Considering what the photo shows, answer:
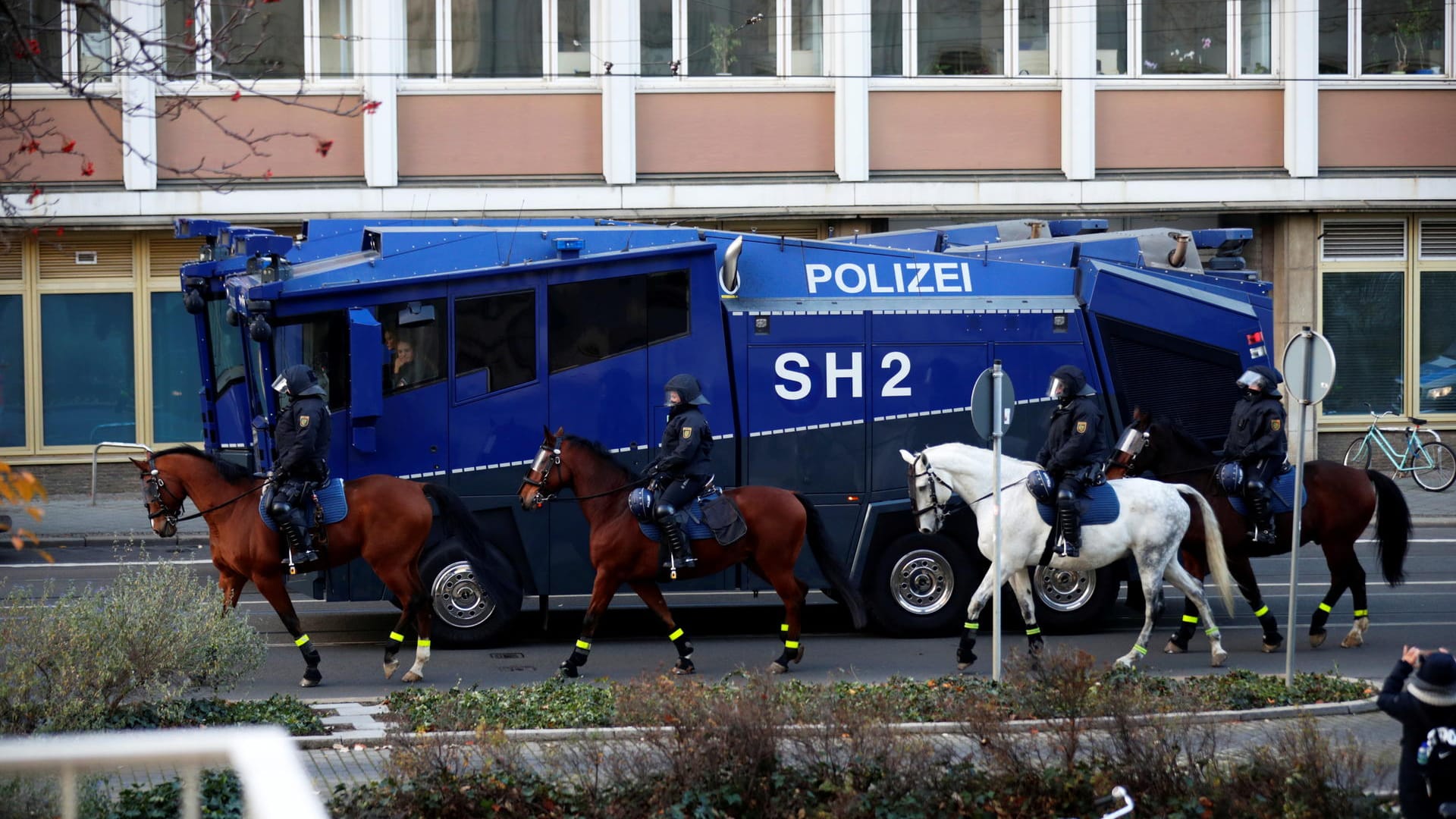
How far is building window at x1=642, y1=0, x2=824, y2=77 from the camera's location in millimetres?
25875

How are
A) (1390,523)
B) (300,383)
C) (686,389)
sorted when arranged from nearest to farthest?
(300,383) < (686,389) < (1390,523)

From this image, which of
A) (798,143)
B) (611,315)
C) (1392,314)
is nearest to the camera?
(611,315)

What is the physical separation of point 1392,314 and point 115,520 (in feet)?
66.4

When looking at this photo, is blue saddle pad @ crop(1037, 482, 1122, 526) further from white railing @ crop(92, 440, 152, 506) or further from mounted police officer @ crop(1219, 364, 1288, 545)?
white railing @ crop(92, 440, 152, 506)

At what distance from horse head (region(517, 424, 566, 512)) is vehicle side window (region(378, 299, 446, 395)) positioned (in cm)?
133

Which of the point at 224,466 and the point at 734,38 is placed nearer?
the point at 224,466

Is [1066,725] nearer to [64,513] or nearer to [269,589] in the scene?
[269,589]

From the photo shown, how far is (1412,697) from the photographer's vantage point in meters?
7.38

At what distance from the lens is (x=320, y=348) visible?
13.2m

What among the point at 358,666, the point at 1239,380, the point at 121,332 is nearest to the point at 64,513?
the point at 121,332

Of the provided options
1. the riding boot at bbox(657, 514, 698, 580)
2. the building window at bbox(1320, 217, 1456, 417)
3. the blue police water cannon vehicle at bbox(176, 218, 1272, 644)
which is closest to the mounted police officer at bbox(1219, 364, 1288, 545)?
the blue police water cannon vehicle at bbox(176, 218, 1272, 644)

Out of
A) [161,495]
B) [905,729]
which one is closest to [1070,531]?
[905,729]

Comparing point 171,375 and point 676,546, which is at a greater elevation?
point 171,375

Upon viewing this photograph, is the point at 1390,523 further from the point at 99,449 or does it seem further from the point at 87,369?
the point at 87,369
